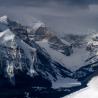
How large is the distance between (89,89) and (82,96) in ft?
11.4

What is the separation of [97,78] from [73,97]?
4086 mm

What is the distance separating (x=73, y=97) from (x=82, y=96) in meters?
1.82

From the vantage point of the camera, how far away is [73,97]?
6262 cm

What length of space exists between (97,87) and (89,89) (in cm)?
318

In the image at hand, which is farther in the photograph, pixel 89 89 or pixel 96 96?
pixel 89 89

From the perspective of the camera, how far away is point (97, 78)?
64.2 meters

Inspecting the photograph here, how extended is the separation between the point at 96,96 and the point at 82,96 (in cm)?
179

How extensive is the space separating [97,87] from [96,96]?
1.43 meters

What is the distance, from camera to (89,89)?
211 feet

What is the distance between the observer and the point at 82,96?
61.1 meters

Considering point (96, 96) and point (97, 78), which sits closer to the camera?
point (96, 96)

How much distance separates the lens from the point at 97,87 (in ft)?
201
